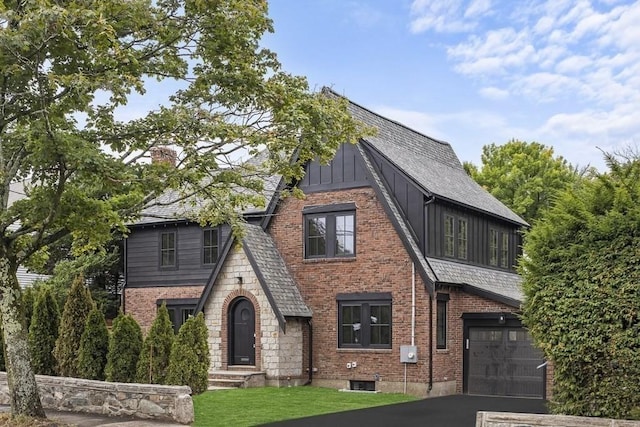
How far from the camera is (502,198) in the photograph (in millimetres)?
43094

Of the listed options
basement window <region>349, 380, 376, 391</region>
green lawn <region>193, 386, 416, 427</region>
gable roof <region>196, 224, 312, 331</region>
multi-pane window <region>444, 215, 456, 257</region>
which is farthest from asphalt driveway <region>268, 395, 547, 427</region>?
gable roof <region>196, 224, 312, 331</region>

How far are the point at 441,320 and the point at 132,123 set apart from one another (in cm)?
1174

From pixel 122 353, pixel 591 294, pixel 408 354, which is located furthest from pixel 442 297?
pixel 591 294

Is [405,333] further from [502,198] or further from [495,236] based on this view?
[502,198]

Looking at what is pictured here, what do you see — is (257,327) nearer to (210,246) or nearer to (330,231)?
(330,231)

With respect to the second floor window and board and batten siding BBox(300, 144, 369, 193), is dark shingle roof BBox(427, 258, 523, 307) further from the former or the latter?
board and batten siding BBox(300, 144, 369, 193)

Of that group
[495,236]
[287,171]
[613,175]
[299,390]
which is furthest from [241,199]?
[495,236]

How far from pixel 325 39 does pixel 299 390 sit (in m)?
10.3

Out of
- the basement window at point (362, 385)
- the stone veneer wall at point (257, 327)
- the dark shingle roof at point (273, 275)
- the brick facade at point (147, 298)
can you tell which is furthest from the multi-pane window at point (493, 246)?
the brick facade at point (147, 298)

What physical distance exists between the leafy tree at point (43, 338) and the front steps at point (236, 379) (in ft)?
14.6

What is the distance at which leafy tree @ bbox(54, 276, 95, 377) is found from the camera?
1788cm

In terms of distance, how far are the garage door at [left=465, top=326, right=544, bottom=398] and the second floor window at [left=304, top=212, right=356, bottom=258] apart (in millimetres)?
4293

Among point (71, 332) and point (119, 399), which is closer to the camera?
point (119, 399)

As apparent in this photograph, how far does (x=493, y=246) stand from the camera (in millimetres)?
25609
